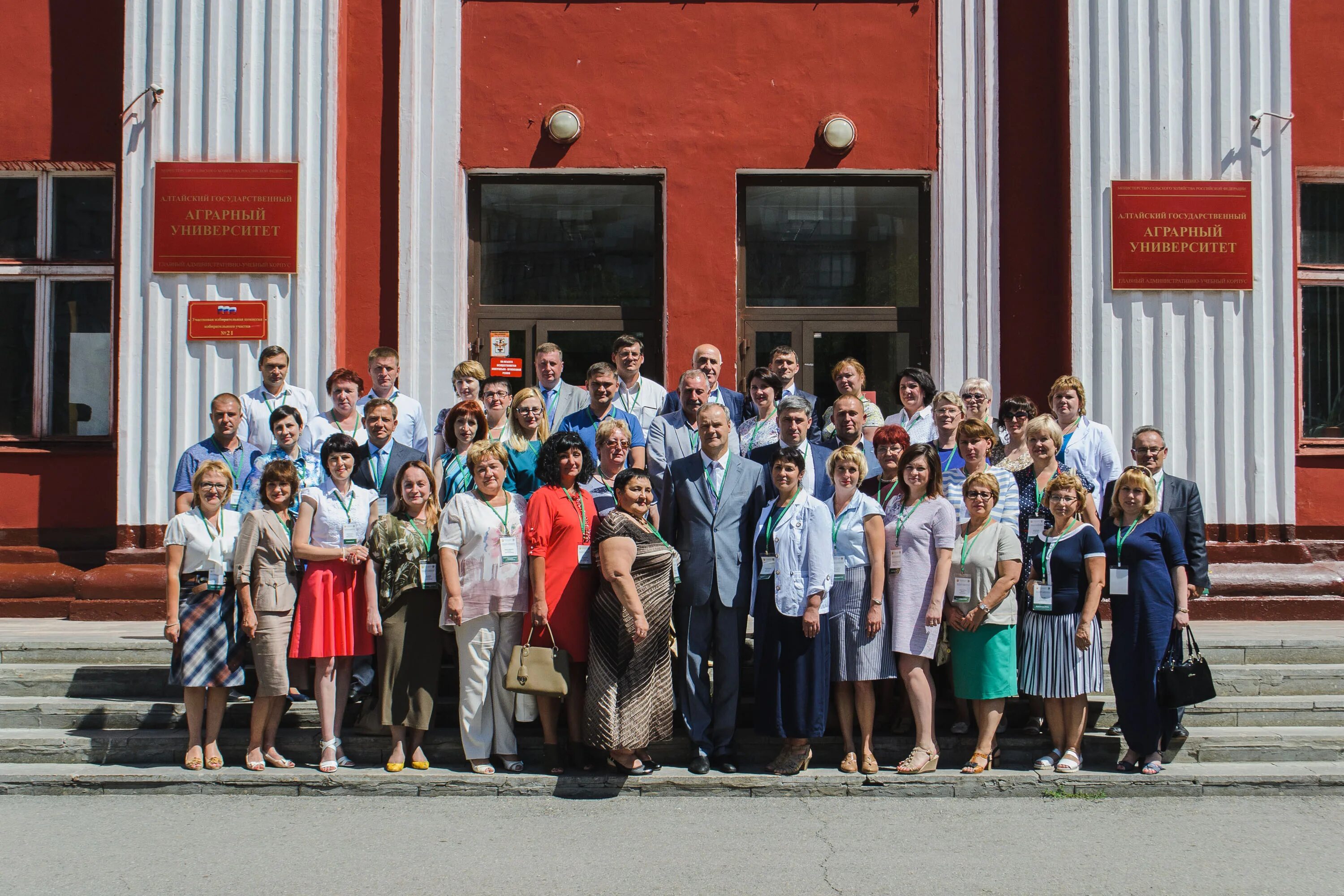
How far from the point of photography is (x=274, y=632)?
22.4ft

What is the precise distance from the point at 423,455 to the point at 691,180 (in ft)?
12.6

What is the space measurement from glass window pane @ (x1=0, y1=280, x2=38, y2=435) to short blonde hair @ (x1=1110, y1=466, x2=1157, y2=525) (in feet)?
28.1

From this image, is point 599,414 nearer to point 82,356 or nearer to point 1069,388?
point 1069,388

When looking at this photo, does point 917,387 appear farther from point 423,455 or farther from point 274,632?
point 274,632

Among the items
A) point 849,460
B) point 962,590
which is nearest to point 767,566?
point 849,460

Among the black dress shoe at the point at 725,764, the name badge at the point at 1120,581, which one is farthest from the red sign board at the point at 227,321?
the name badge at the point at 1120,581

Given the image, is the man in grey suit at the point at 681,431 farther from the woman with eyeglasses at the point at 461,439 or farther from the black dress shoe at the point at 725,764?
the black dress shoe at the point at 725,764

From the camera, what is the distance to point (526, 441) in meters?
7.53

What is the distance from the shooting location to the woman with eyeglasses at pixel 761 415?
7809 mm

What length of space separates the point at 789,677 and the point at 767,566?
24.2 inches

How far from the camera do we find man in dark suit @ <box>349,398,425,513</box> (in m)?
7.40

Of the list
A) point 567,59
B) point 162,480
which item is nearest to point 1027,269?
point 567,59

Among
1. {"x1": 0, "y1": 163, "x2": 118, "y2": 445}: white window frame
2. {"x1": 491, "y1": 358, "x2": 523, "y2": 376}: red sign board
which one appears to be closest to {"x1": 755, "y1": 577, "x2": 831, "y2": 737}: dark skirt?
{"x1": 491, "y1": 358, "x2": 523, "y2": 376}: red sign board

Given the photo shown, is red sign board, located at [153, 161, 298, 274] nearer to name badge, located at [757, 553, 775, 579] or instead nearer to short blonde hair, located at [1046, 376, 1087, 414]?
name badge, located at [757, 553, 775, 579]
